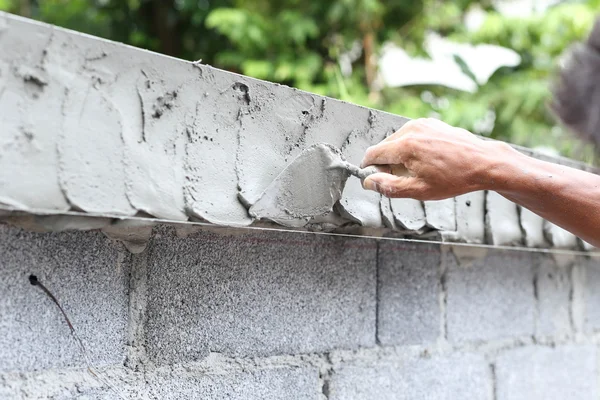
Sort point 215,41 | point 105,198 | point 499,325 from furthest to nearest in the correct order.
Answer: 1. point 215,41
2. point 499,325
3. point 105,198

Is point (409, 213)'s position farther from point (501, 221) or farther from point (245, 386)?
point (245, 386)

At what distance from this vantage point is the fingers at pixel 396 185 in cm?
116

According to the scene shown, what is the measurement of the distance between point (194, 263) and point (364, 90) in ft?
17.5

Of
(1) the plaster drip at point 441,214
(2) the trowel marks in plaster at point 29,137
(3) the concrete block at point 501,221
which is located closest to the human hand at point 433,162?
(1) the plaster drip at point 441,214

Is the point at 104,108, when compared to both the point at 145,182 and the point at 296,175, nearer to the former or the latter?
the point at 145,182

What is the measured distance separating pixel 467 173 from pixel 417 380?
0.79 meters

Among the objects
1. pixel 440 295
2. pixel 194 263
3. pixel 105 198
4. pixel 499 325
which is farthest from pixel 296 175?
pixel 499 325

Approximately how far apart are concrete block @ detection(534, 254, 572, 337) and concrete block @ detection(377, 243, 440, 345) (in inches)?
24.8

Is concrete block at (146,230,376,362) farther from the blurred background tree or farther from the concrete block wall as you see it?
the blurred background tree

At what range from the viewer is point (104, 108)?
904 mm

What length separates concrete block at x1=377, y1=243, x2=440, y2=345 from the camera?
1657 mm

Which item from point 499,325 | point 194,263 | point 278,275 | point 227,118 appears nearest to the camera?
point 227,118

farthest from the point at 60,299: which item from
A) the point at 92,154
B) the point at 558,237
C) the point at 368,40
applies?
the point at 368,40

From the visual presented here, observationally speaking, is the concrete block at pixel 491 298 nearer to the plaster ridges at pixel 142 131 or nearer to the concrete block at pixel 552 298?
the concrete block at pixel 552 298
